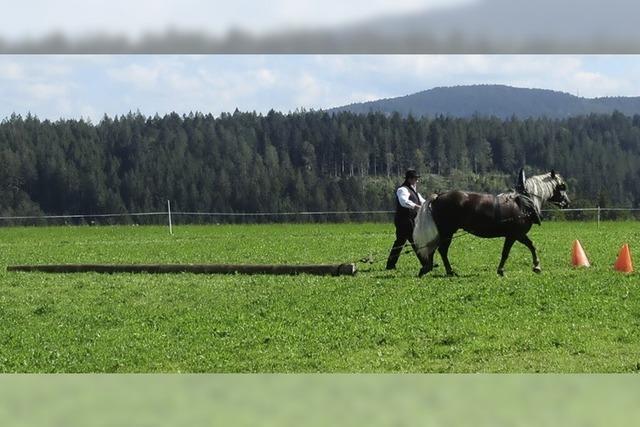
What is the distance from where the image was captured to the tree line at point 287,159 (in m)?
50.8

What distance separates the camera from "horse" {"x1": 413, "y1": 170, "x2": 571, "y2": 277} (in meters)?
12.7

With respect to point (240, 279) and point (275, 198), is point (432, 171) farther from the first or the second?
point (240, 279)

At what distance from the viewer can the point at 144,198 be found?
161 feet

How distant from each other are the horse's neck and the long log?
261 cm

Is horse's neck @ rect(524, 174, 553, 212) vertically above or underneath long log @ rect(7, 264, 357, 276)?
above

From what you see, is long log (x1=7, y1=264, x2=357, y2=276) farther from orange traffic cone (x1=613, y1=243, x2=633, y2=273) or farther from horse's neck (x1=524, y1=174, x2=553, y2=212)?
orange traffic cone (x1=613, y1=243, x2=633, y2=273)

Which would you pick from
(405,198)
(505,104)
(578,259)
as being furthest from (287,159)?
A: (405,198)

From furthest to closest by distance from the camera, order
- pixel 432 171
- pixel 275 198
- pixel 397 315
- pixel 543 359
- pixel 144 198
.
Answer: pixel 432 171, pixel 275 198, pixel 144 198, pixel 397 315, pixel 543 359

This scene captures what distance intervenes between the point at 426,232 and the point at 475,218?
70cm

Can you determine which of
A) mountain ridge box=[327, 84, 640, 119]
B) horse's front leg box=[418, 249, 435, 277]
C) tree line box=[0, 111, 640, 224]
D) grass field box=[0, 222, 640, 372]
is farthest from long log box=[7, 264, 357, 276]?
tree line box=[0, 111, 640, 224]

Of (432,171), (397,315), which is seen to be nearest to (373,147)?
(432,171)

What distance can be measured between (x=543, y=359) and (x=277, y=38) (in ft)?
13.9

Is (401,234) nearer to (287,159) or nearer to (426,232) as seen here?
(426,232)

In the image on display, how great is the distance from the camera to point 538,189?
1318 centimetres
